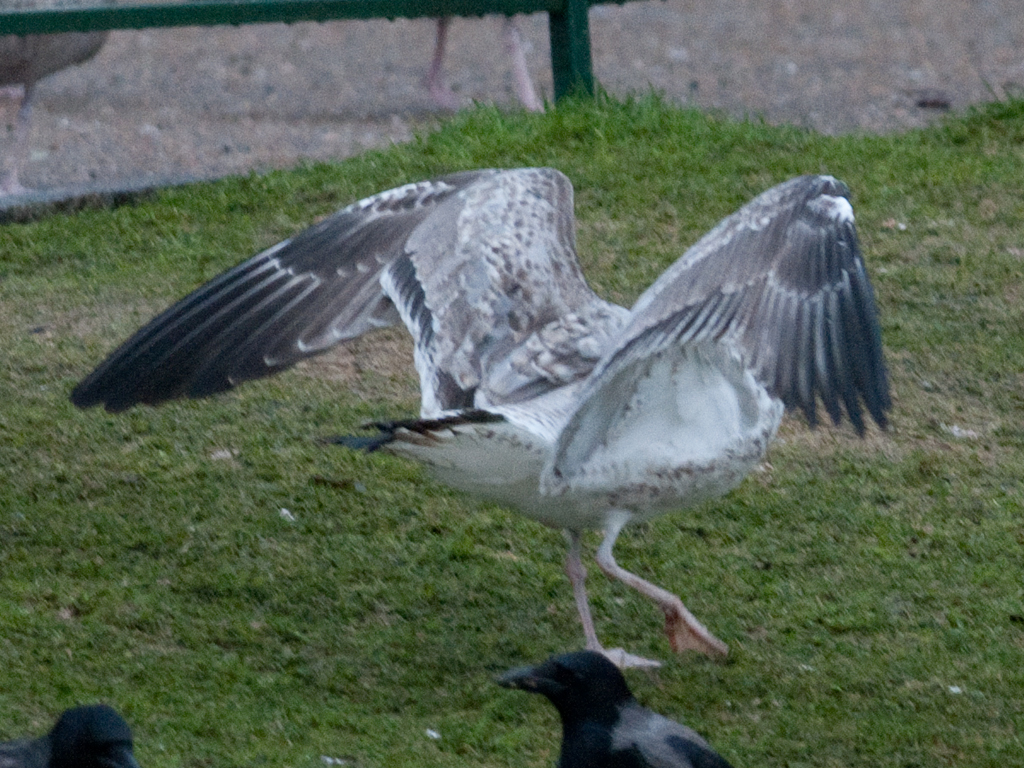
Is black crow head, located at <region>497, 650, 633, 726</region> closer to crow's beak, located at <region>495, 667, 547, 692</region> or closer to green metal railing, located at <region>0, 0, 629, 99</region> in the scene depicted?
crow's beak, located at <region>495, 667, 547, 692</region>

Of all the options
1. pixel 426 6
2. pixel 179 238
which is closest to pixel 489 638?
pixel 179 238

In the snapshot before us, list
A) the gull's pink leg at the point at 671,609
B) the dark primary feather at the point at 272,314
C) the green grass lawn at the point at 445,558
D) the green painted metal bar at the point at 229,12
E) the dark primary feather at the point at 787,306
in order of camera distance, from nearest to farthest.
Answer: the dark primary feather at the point at 787,306
the green grass lawn at the point at 445,558
the gull's pink leg at the point at 671,609
the dark primary feather at the point at 272,314
the green painted metal bar at the point at 229,12

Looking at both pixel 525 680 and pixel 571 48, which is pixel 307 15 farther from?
pixel 525 680

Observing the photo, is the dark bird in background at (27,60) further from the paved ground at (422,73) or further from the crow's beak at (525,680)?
the crow's beak at (525,680)

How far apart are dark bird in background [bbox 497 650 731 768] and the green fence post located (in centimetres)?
594

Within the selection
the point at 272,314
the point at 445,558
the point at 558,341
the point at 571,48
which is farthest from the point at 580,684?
the point at 571,48

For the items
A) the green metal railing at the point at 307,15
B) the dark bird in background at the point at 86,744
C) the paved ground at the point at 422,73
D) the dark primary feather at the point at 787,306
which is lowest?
the dark bird in background at the point at 86,744

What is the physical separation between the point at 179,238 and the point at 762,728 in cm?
444

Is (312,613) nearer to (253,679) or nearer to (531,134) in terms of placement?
(253,679)

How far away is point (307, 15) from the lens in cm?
841

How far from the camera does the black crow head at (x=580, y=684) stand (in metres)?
3.59

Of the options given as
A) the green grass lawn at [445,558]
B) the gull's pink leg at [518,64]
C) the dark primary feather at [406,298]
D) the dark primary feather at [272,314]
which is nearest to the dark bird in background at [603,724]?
the green grass lawn at [445,558]

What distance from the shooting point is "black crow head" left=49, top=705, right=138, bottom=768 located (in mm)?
3232

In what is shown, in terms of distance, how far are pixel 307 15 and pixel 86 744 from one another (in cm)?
581
